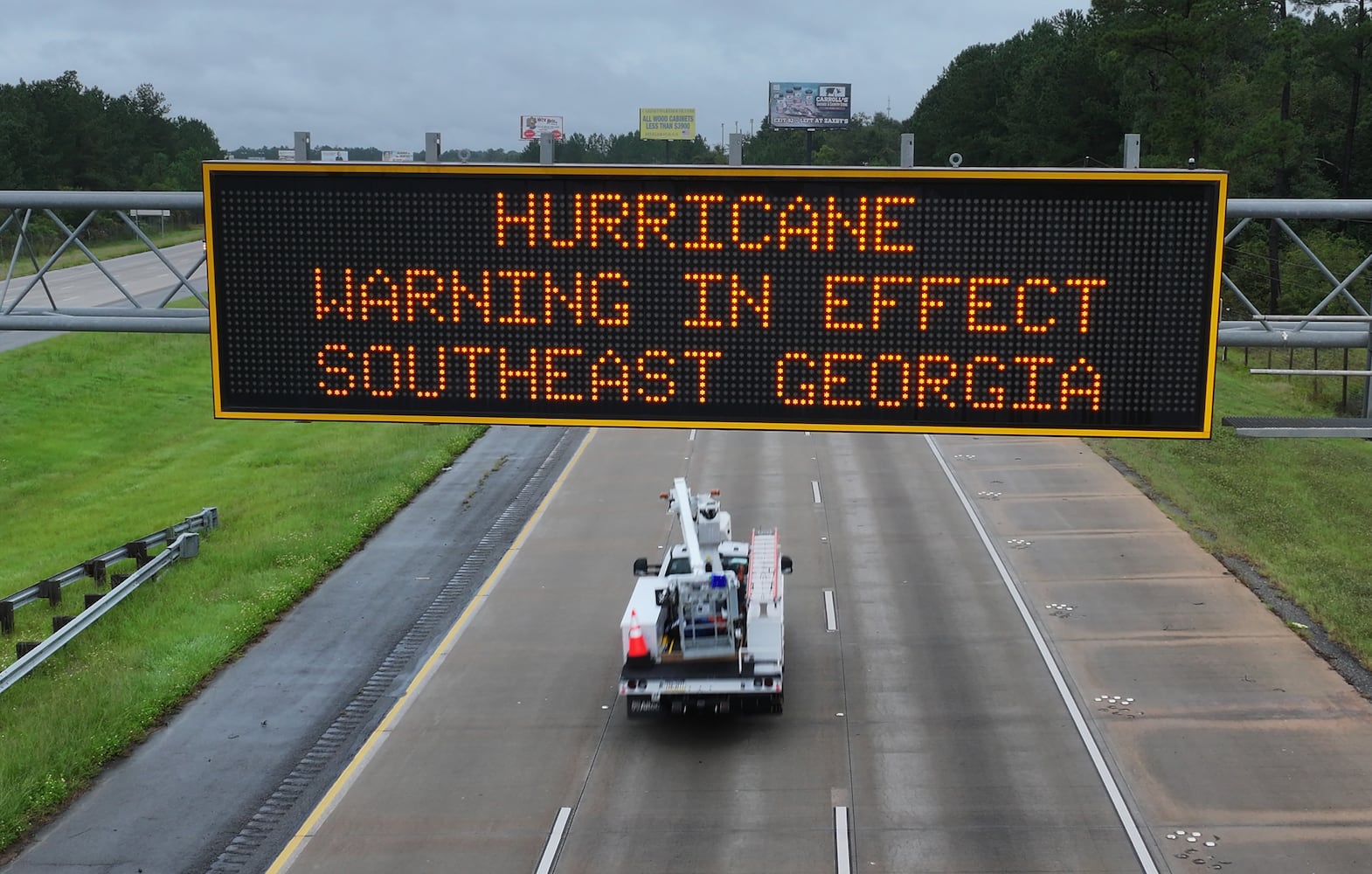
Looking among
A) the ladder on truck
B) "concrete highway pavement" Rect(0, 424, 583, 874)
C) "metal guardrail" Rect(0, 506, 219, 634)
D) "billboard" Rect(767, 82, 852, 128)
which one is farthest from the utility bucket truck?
"billboard" Rect(767, 82, 852, 128)

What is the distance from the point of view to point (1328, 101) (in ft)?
221

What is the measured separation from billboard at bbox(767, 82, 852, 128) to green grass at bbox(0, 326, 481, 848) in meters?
79.5

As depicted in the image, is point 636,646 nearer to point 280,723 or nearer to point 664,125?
point 280,723

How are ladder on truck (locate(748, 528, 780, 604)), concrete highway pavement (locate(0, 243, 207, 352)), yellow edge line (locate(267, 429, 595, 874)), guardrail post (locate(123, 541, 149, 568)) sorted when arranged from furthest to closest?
concrete highway pavement (locate(0, 243, 207, 352)) → guardrail post (locate(123, 541, 149, 568)) → ladder on truck (locate(748, 528, 780, 604)) → yellow edge line (locate(267, 429, 595, 874))

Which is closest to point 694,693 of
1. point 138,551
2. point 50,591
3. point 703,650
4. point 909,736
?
point 703,650

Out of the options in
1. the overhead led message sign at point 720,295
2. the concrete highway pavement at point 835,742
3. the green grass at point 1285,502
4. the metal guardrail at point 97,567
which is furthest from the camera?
the green grass at point 1285,502

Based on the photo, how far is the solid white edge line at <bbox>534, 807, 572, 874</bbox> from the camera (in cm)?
1574

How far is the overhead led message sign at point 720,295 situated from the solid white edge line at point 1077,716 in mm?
7025

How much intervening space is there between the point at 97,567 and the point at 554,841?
13.7 meters

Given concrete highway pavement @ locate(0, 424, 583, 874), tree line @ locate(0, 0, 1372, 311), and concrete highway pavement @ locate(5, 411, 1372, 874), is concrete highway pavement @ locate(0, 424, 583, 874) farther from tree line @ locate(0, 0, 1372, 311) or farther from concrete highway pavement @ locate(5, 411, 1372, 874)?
tree line @ locate(0, 0, 1372, 311)

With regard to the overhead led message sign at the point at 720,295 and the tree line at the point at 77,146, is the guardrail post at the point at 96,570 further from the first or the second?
the tree line at the point at 77,146

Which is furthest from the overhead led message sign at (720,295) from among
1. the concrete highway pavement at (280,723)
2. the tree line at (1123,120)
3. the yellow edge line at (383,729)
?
the concrete highway pavement at (280,723)

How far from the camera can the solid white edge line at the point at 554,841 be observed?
620 inches

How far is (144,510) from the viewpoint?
108 feet
